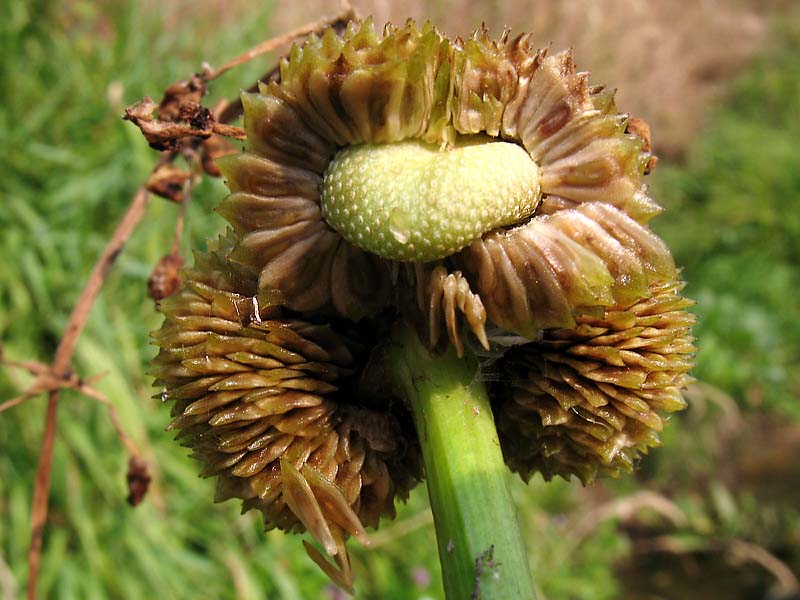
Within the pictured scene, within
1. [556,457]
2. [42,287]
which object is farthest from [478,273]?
[42,287]

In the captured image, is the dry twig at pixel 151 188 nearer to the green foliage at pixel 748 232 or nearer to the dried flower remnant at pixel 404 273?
the dried flower remnant at pixel 404 273

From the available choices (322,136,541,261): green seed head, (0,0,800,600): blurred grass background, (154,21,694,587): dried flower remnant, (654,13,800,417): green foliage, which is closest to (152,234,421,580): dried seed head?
(154,21,694,587): dried flower remnant

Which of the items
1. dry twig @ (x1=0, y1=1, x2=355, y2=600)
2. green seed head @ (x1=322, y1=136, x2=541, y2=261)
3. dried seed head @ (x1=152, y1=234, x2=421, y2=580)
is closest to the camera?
green seed head @ (x1=322, y1=136, x2=541, y2=261)

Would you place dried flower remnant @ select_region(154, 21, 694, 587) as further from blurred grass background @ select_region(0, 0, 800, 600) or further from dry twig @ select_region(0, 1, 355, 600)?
blurred grass background @ select_region(0, 0, 800, 600)

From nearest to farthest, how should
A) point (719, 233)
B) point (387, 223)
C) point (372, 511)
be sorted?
point (387, 223) → point (372, 511) → point (719, 233)

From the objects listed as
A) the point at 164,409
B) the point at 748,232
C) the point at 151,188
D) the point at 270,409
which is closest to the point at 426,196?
the point at 270,409

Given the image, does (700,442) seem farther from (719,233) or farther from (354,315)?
(354,315)
